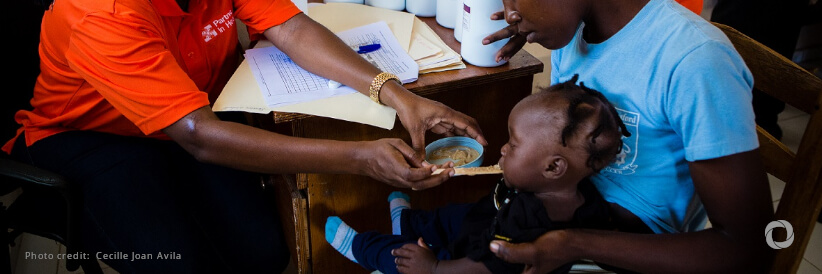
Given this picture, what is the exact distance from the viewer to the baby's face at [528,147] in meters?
1.09

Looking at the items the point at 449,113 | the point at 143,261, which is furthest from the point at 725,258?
the point at 143,261

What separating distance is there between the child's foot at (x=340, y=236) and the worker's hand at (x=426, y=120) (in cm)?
31

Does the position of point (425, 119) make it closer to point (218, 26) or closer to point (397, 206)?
point (397, 206)

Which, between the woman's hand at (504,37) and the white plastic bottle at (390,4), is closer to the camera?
the woman's hand at (504,37)

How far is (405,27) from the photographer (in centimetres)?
172

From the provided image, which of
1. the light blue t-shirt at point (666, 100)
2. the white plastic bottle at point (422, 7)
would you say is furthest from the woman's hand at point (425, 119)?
the white plastic bottle at point (422, 7)

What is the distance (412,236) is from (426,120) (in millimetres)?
291

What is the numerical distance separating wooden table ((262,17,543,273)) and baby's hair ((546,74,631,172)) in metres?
0.42

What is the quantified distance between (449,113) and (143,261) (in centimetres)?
79

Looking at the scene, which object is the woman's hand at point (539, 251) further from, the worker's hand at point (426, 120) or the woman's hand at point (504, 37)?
the woman's hand at point (504, 37)

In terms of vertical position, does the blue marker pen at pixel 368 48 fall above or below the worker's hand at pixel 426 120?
above

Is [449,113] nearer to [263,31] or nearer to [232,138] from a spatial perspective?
[232,138]

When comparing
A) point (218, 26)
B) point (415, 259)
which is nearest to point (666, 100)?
point (415, 259)

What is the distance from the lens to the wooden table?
1.45 m
